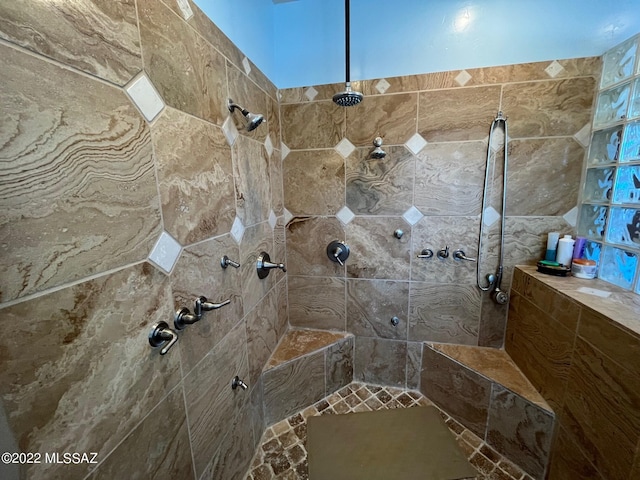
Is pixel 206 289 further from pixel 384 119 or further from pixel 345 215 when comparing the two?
pixel 384 119

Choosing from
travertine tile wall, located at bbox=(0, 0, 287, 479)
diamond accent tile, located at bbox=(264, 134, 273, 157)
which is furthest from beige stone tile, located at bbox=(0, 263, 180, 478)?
diamond accent tile, located at bbox=(264, 134, 273, 157)

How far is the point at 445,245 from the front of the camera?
138cm

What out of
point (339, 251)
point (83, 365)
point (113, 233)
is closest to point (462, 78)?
point (339, 251)

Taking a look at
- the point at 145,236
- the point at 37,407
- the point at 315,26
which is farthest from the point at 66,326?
the point at 315,26

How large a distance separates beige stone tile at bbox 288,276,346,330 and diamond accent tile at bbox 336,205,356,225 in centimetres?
38

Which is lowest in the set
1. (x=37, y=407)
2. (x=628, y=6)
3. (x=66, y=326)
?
(x=37, y=407)

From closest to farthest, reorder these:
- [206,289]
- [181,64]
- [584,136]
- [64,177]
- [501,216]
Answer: [64,177]
[181,64]
[206,289]
[584,136]
[501,216]

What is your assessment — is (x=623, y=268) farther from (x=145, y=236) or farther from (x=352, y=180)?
(x=145, y=236)

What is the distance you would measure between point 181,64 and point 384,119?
1.00 metres

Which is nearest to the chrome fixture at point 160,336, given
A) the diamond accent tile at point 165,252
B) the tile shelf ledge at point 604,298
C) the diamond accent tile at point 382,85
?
the diamond accent tile at point 165,252

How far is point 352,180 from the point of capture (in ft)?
4.67

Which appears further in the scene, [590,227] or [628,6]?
[590,227]

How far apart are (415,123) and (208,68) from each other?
1015 mm

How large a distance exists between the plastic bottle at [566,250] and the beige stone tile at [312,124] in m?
1.26
